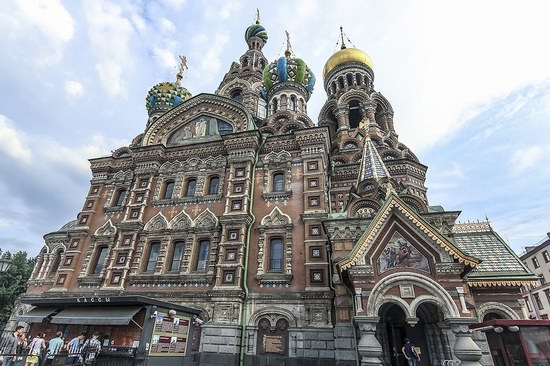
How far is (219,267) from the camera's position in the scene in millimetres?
13680

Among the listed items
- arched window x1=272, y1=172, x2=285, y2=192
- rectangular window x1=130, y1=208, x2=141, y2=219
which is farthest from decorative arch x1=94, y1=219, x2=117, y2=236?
arched window x1=272, y1=172, x2=285, y2=192

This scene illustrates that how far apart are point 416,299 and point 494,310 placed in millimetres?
4060

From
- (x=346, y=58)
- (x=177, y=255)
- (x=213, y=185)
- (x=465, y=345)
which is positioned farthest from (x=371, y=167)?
(x=346, y=58)

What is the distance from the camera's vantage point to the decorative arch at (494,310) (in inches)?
428

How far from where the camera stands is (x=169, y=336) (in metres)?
10.0

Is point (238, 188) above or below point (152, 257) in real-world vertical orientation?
above

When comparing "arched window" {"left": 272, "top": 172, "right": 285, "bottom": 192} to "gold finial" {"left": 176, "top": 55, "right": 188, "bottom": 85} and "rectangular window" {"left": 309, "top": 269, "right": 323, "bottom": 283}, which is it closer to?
"rectangular window" {"left": 309, "top": 269, "right": 323, "bottom": 283}

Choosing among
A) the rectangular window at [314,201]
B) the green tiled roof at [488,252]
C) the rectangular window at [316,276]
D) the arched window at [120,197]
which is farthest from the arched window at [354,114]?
the arched window at [120,197]

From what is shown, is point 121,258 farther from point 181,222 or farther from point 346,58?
point 346,58

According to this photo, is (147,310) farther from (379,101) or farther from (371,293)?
(379,101)

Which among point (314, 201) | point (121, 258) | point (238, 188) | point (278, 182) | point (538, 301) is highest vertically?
point (278, 182)

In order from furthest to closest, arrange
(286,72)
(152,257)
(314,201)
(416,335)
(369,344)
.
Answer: (286,72) → (152,257) → (314,201) → (416,335) → (369,344)

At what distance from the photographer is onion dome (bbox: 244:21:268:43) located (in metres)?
33.2

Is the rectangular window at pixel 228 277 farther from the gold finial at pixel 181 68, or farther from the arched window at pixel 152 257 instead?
the gold finial at pixel 181 68
